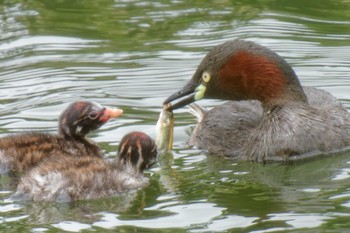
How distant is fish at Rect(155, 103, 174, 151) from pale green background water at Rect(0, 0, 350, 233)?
15 cm

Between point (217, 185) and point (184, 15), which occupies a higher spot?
point (184, 15)

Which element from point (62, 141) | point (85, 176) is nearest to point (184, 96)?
point (62, 141)

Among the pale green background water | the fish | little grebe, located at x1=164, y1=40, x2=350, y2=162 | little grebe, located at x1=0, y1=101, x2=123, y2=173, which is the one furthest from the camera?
the fish

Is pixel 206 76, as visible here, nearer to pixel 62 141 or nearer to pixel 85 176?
pixel 62 141

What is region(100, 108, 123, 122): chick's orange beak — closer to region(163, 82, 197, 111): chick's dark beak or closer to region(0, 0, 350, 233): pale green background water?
region(0, 0, 350, 233): pale green background water

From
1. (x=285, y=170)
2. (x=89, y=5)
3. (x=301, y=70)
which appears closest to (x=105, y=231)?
(x=285, y=170)

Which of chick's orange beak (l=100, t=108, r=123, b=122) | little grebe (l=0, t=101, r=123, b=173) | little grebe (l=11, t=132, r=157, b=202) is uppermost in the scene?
chick's orange beak (l=100, t=108, r=123, b=122)

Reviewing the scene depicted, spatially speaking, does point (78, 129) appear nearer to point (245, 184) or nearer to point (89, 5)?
point (245, 184)

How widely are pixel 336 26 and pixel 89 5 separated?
3.17 m

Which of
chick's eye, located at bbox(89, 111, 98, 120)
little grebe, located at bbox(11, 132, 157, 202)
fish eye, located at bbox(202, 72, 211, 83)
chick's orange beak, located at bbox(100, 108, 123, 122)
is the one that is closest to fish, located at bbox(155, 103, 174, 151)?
fish eye, located at bbox(202, 72, 211, 83)

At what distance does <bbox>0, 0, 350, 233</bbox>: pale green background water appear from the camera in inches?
401

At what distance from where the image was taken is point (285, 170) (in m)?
11.6

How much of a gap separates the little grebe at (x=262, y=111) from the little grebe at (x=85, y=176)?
4.12ft

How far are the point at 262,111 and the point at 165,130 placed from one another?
90cm
